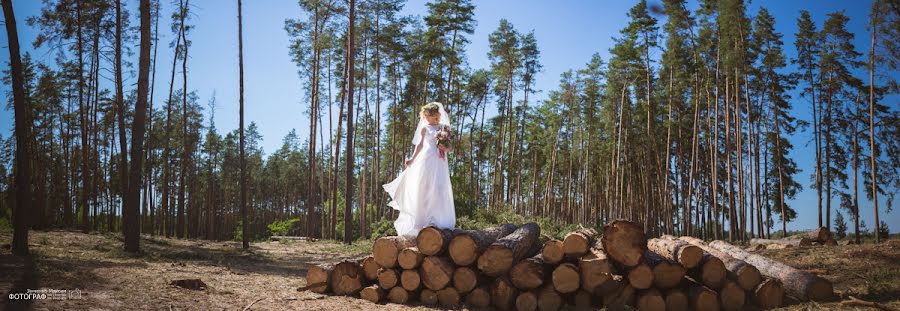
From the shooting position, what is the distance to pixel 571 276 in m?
6.54

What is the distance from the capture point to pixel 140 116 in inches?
479

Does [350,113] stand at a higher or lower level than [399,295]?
higher

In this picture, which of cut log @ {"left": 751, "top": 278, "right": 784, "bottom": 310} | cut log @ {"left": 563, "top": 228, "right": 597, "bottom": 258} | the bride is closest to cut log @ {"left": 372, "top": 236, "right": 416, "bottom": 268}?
the bride

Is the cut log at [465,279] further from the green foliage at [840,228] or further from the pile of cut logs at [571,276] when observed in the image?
the green foliage at [840,228]

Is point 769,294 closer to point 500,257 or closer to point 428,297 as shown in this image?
point 500,257

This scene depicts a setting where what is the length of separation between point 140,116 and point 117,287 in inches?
289

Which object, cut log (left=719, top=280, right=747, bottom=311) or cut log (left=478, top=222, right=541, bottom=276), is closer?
cut log (left=719, top=280, right=747, bottom=311)

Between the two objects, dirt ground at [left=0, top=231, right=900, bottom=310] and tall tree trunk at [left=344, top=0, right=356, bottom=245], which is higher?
tall tree trunk at [left=344, top=0, right=356, bottom=245]

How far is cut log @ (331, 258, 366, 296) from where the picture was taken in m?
7.19

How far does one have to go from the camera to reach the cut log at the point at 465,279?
22.3 feet

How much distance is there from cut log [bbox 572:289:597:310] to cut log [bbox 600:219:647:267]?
2.13 feet

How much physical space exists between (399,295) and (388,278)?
11.4 inches

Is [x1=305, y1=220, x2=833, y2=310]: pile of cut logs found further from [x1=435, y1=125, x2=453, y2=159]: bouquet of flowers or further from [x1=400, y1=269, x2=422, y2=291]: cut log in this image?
[x1=435, y1=125, x2=453, y2=159]: bouquet of flowers

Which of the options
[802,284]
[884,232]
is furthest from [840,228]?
[802,284]
